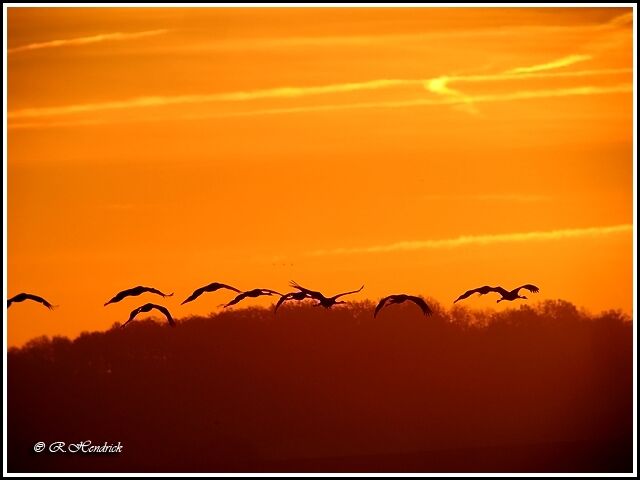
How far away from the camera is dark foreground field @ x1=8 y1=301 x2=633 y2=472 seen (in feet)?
25.1

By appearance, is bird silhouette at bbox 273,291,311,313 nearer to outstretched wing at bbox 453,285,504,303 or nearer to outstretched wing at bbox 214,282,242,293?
outstretched wing at bbox 214,282,242,293

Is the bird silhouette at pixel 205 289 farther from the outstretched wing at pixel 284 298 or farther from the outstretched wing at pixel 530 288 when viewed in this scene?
the outstretched wing at pixel 530 288

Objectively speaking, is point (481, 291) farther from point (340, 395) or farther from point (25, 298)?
point (25, 298)

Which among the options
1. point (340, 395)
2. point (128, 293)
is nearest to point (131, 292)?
point (128, 293)

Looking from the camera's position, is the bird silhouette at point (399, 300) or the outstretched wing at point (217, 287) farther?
the bird silhouette at point (399, 300)

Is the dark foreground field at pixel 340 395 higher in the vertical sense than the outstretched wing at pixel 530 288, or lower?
lower

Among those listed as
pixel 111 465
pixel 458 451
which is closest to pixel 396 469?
pixel 458 451

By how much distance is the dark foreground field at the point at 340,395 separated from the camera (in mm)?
7645

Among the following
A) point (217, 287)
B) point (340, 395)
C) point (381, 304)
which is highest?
point (217, 287)

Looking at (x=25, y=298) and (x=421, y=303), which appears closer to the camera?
(x=25, y=298)

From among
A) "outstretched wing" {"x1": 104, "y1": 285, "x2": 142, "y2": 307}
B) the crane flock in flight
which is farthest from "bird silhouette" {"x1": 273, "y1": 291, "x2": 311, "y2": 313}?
"outstretched wing" {"x1": 104, "y1": 285, "x2": 142, "y2": 307}

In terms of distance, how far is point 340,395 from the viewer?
25.4ft

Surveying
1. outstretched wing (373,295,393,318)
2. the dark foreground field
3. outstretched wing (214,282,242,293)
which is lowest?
the dark foreground field

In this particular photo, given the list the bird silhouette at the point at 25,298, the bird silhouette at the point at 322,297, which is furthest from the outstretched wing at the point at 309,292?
the bird silhouette at the point at 25,298
